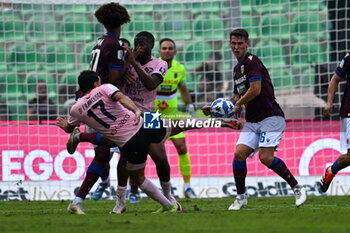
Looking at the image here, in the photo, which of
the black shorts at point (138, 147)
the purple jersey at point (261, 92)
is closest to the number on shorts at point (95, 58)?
the black shorts at point (138, 147)

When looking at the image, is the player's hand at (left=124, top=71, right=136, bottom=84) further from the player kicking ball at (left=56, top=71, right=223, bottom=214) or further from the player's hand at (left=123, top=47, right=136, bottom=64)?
the player kicking ball at (left=56, top=71, right=223, bottom=214)

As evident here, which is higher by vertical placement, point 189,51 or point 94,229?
point 189,51

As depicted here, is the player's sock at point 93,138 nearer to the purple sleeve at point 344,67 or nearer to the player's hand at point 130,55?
the player's hand at point 130,55

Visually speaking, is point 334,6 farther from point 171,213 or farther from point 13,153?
point 171,213

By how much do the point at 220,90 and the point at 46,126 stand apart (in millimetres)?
3434

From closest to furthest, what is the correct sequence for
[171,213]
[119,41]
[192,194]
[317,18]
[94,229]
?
1. [94,229]
2. [171,213]
3. [119,41]
4. [192,194]
5. [317,18]

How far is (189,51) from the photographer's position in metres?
14.4

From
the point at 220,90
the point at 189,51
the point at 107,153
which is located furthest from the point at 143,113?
the point at 189,51

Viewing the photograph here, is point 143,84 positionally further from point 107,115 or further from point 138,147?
point 138,147

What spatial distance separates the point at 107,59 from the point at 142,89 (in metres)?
0.56

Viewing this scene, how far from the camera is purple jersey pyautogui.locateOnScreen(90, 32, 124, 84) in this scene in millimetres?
7234

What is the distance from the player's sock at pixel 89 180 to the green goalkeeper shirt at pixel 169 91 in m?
3.39

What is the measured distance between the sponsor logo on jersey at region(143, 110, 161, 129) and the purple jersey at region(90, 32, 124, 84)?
1.84 ft

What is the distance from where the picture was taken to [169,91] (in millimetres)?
10828
